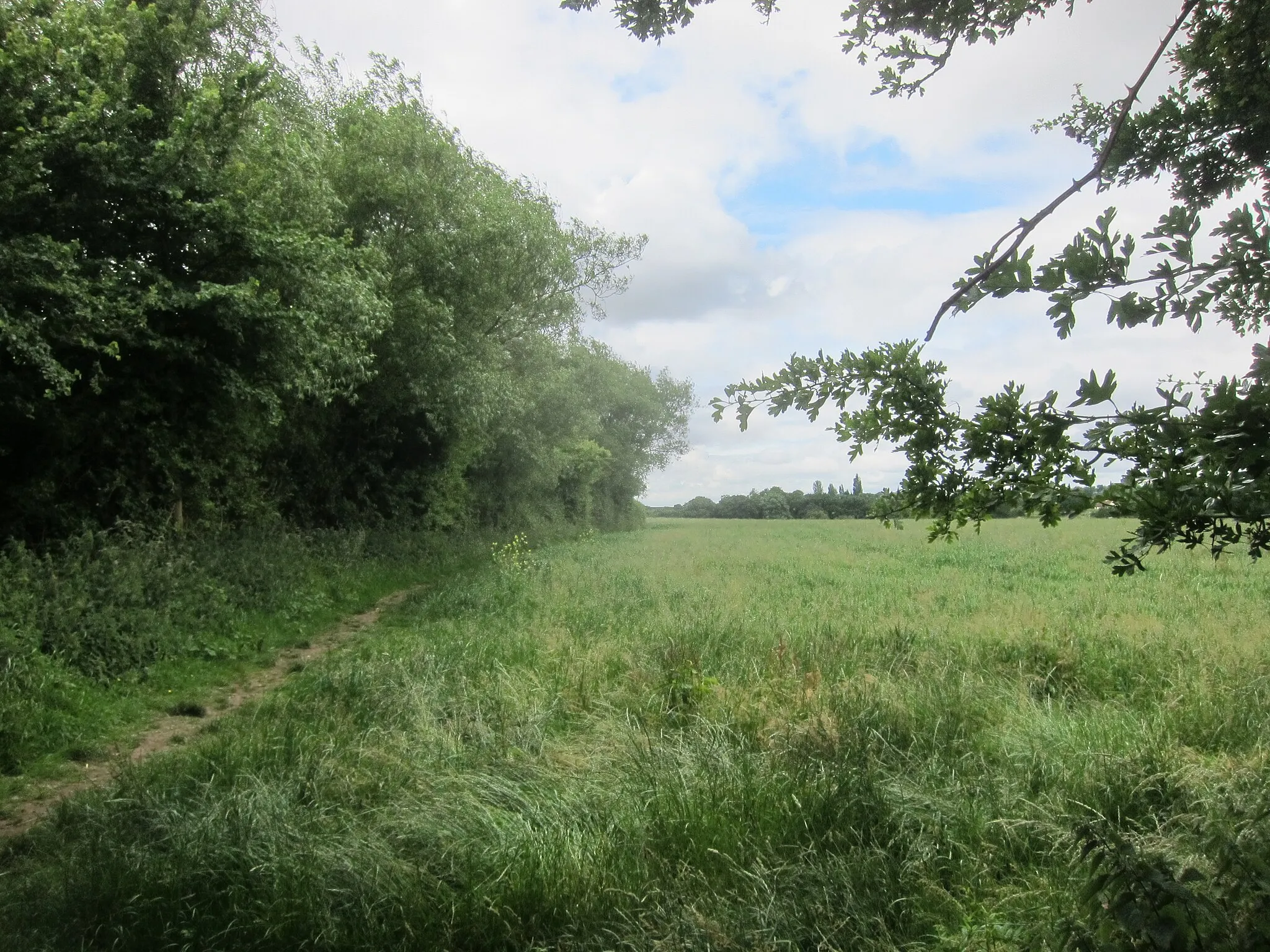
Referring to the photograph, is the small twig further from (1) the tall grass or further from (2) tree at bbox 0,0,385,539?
(2) tree at bbox 0,0,385,539

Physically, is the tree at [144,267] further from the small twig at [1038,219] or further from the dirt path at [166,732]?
the small twig at [1038,219]

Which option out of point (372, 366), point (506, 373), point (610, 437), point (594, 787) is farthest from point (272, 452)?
point (610, 437)

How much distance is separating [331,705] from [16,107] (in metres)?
7.34

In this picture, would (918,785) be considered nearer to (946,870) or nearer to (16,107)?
(946,870)

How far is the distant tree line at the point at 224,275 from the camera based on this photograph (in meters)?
9.25

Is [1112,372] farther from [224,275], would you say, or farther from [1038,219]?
[224,275]

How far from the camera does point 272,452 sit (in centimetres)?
1642

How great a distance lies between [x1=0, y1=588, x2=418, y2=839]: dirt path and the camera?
5473 mm

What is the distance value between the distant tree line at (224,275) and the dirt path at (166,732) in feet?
11.1

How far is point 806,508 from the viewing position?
39.3m

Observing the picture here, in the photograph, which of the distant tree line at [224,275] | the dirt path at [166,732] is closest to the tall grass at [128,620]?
the dirt path at [166,732]

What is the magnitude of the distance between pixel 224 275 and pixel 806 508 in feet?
104

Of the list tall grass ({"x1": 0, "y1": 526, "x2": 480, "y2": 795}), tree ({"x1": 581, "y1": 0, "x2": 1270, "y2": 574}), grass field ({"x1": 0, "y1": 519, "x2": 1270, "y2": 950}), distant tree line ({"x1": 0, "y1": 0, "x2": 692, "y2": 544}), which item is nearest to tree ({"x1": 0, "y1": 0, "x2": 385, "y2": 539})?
distant tree line ({"x1": 0, "y1": 0, "x2": 692, "y2": 544})

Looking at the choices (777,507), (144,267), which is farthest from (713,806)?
(777,507)
